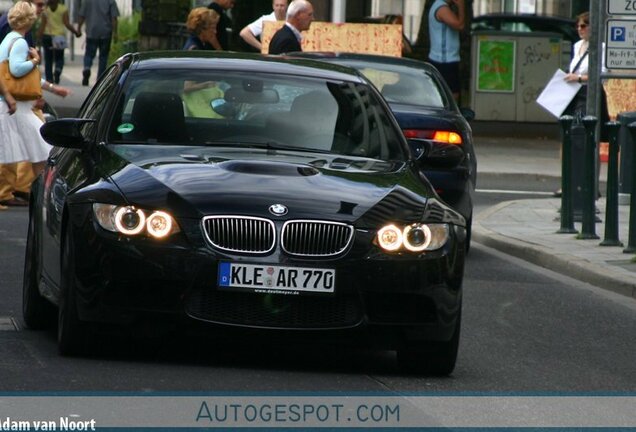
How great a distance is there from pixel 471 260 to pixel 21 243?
3.48 meters

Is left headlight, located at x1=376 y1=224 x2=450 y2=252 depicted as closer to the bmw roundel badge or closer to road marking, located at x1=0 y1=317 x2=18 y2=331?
the bmw roundel badge

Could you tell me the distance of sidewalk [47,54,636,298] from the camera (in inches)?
536

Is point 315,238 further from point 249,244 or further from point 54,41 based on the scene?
point 54,41

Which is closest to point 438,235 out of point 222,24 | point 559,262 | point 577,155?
point 559,262

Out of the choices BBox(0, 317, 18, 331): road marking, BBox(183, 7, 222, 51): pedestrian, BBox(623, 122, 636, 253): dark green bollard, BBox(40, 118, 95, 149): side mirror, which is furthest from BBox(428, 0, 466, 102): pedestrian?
BBox(40, 118, 95, 149): side mirror

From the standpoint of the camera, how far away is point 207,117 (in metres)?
9.35

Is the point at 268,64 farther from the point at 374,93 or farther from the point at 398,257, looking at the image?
the point at 398,257

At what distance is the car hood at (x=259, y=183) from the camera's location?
8.06 meters

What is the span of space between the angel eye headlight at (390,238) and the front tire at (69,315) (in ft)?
4.40

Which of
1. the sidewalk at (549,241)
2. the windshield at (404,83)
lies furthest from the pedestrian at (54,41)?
the windshield at (404,83)

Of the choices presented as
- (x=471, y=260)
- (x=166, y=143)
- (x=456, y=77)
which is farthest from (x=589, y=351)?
(x=456, y=77)

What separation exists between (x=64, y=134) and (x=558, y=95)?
1194 cm

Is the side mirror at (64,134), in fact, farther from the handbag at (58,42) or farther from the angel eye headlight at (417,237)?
the handbag at (58,42)

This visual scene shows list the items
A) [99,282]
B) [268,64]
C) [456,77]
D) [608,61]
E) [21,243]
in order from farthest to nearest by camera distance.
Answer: [456,77] → [608,61] → [21,243] → [268,64] → [99,282]
